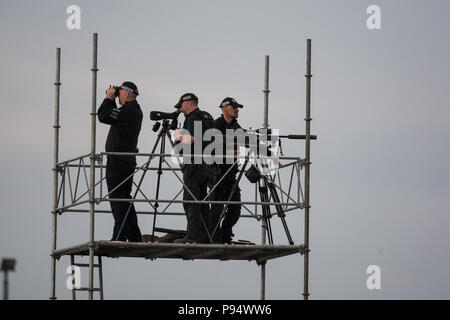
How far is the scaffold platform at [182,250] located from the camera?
2894cm

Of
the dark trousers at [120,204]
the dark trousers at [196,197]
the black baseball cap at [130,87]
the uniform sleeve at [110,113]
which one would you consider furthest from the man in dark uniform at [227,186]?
the uniform sleeve at [110,113]

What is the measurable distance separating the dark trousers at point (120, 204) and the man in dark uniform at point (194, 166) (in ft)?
3.05

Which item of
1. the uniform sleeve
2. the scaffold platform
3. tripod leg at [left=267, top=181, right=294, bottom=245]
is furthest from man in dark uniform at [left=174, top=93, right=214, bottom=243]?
tripod leg at [left=267, top=181, right=294, bottom=245]

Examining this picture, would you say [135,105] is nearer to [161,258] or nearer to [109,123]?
[109,123]

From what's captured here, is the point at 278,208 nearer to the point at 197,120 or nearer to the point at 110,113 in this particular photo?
the point at 197,120

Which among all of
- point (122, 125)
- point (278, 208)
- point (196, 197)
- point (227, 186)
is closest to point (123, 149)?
point (122, 125)

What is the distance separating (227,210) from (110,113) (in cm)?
334

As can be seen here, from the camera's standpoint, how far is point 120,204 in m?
29.5

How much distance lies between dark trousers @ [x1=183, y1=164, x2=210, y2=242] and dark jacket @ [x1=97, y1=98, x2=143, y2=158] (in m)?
1.20

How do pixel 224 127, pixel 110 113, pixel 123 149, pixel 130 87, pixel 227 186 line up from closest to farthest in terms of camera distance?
pixel 110 113, pixel 123 149, pixel 130 87, pixel 227 186, pixel 224 127

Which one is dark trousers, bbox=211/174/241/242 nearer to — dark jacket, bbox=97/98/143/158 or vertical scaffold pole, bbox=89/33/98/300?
dark jacket, bbox=97/98/143/158

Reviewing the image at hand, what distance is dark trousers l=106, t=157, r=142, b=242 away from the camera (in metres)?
29.5

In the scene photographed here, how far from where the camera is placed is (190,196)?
96.6 feet

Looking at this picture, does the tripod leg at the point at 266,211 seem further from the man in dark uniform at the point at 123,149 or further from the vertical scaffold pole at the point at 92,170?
the vertical scaffold pole at the point at 92,170
